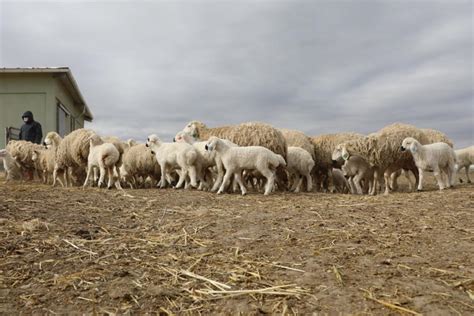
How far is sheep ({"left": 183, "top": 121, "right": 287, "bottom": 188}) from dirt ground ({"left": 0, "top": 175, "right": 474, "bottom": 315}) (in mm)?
4596

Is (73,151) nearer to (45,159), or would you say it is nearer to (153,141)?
(45,159)

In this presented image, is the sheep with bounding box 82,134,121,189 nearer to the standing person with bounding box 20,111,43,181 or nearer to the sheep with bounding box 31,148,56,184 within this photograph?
the sheep with bounding box 31,148,56,184

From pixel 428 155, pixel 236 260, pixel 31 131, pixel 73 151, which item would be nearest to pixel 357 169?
pixel 428 155

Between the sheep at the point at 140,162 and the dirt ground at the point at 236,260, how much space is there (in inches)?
215

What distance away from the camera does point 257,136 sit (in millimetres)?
10406

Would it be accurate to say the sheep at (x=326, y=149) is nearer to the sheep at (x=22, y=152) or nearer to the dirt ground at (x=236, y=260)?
the dirt ground at (x=236, y=260)

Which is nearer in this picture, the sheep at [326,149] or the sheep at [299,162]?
the sheep at [299,162]

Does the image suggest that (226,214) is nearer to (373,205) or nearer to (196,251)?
(196,251)

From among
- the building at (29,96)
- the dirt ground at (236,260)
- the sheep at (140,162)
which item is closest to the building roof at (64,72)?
the building at (29,96)

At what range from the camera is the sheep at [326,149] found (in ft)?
40.4

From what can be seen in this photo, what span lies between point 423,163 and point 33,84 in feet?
56.5

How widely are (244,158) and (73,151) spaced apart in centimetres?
538

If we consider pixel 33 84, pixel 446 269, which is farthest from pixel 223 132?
pixel 33 84

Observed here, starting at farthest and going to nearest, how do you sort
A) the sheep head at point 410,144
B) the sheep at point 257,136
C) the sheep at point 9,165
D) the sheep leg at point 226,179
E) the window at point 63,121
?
the window at point 63,121 → the sheep at point 9,165 → the sheep at point 257,136 → the sheep head at point 410,144 → the sheep leg at point 226,179
